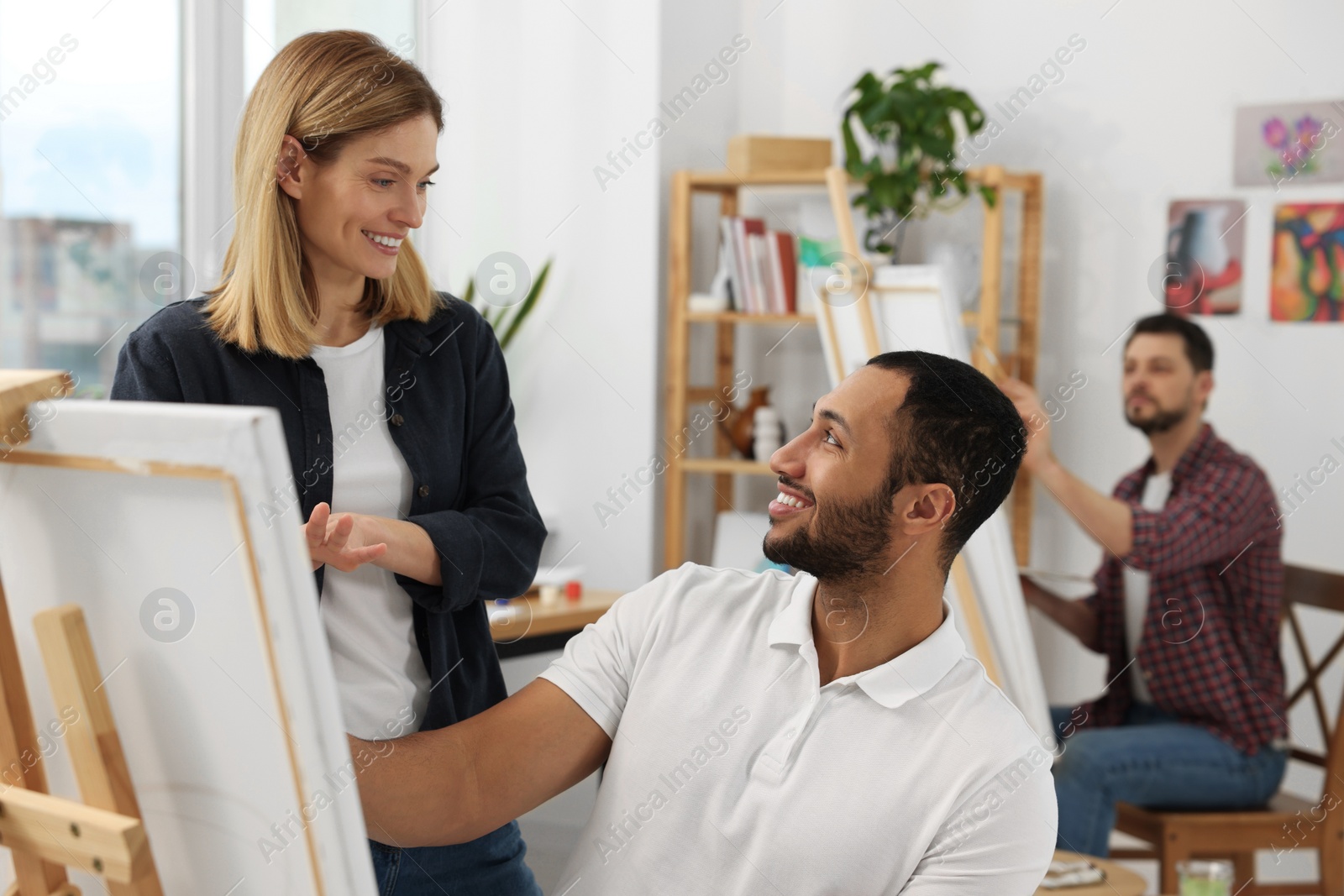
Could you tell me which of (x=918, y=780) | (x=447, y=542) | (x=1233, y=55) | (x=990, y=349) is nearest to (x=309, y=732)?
(x=447, y=542)

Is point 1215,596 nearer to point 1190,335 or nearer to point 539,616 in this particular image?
point 1190,335

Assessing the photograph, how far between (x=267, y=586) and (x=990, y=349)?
9.44ft

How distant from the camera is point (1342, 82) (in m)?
3.40

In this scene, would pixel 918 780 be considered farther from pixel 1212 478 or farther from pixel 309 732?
pixel 1212 478

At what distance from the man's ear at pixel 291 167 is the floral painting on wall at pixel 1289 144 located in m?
2.98

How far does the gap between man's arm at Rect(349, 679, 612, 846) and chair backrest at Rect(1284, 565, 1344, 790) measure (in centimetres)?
193

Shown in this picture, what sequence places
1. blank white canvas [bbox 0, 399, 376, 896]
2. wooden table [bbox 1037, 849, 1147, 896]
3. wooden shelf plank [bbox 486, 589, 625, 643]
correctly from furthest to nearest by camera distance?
wooden shelf plank [bbox 486, 589, 625, 643], wooden table [bbox 1037, 849, 1147, 896], blank white canvas [bbox 0, 399, 376, 896]

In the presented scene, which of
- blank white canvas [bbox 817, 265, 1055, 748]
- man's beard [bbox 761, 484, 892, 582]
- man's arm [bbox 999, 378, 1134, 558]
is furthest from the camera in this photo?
man's arm [bbox 999, 378, 1134, 558]

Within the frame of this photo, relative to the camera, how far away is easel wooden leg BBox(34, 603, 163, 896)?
0.89 m

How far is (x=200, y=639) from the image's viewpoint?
0.81 metres

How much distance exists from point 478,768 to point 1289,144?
305 centimetres

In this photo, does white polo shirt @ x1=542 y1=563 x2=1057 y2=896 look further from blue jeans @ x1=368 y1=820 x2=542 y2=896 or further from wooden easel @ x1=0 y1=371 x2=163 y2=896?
wooden easel @ x1=0 y1=371 x2=163 y2=896

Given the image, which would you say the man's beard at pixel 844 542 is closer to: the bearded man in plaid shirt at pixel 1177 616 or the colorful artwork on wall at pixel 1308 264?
the bearded man in plaid shirt at pixel 1177 616

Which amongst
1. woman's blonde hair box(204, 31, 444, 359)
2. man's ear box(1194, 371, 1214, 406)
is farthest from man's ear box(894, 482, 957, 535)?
man's ear box(1194, 371, 1214, 406)
